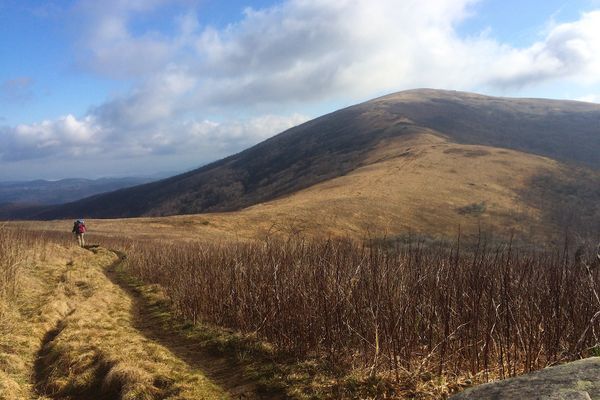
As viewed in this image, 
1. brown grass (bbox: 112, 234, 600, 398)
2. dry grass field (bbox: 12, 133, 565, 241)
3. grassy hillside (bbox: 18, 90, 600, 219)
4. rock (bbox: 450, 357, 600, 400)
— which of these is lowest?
dry grass field (bbox: 12, 133, 565, 241)

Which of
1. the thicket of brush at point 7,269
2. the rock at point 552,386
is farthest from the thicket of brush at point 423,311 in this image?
the thicket of brush at point 7,269

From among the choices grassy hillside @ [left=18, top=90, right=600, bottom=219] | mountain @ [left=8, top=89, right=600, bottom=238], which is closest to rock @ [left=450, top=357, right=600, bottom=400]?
mountain @ [left=8, top=89, right=600, bottom=238]

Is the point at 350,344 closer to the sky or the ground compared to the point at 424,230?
closer to the sky

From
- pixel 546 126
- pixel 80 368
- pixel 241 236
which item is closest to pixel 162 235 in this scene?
pixel 241 236

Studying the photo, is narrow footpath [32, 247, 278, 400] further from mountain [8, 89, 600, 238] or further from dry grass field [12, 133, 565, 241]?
mountain [8, 89, 600, 238]

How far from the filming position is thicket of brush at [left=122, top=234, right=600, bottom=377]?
5.39m

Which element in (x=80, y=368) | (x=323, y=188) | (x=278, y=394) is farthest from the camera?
(x=323, y=188)

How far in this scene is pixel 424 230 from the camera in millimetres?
44812

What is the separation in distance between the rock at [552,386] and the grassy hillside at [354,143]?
7259cm

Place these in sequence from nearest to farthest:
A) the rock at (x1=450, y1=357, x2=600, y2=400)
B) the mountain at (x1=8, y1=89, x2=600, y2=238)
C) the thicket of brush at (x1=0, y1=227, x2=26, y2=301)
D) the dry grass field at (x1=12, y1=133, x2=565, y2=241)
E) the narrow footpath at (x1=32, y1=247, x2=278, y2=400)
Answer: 1. the rock at (x1=450, y1=357, x2=600, y2=400)
2. the narrow footpath at (x1=32, y1=247, x2=278, y2=400)
3. the thicket of brush at (x1=0, y1=227, x2=26, y2=301)
4. the dry grass field at (x1=12, y1=133, x2=565, y2=241)
5. the mountain at (x1=8, y1=89, x2=600, y2=238)

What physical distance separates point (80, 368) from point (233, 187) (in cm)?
10605

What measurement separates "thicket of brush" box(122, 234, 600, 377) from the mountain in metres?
38.7

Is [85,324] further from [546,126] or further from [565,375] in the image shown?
[546,126]

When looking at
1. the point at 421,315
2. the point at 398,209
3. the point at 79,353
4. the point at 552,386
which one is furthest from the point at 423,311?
the point at 398,209
